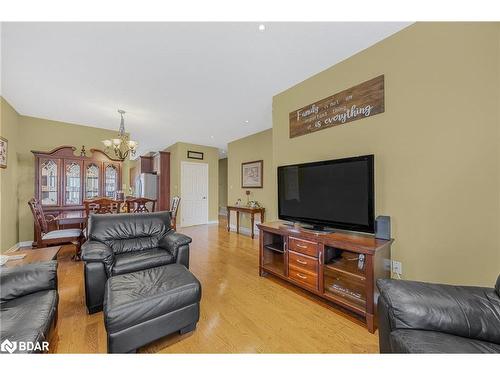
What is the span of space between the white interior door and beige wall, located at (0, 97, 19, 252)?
3.39 metres

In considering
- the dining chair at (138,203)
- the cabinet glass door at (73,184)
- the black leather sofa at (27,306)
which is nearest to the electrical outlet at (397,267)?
the black leather sofa at (27,306)

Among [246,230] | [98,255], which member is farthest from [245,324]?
[246,230]

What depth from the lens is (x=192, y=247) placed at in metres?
4.11

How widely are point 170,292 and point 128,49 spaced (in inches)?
94.8

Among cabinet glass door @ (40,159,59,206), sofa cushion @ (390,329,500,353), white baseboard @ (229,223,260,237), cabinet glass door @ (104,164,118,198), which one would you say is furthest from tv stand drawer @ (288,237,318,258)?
cabinet glass door @ (40,159,59,206)

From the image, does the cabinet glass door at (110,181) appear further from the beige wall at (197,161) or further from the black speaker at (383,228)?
the black speaker at (383,228)

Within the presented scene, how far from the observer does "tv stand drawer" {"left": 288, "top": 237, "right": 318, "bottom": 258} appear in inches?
83.3

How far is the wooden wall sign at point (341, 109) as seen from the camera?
2.10 m

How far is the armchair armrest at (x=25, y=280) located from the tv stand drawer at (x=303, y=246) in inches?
83.3

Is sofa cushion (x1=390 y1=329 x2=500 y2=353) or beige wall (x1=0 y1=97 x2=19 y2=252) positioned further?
beige wall (x1=0 y1=97 x2=19 y2=252)

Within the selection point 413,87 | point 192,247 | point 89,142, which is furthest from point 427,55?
point 89,142

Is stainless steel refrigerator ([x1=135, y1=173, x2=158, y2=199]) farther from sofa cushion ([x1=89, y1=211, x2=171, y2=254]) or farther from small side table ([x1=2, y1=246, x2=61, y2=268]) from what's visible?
small side table ([x1=2, y1=246, x2=61, y2=268])

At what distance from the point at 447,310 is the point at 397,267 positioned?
919 millimetres
